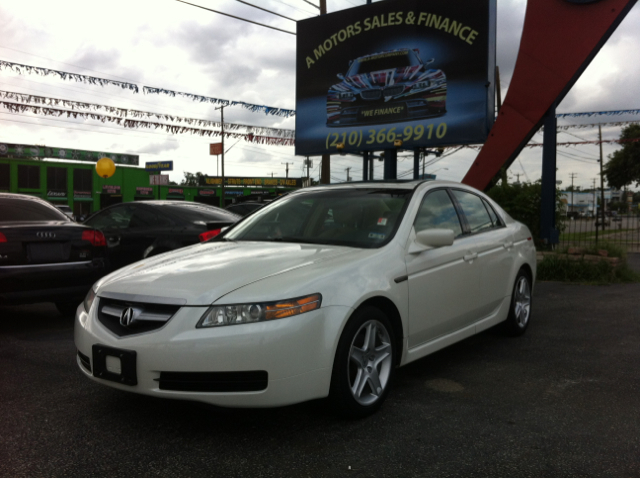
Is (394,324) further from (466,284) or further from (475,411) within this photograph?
(466,284)

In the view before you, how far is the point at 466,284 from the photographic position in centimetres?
452

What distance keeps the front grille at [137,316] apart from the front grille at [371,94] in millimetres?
12155

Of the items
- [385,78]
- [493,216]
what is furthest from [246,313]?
[385,78]

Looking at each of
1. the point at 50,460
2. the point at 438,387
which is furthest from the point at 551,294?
the point at 50,460

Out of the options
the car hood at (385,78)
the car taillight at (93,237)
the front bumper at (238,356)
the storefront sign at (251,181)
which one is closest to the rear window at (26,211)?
the car taillight at (93,237)

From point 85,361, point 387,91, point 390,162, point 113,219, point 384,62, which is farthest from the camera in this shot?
point 390,162

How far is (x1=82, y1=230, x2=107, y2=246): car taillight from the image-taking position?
20.7 ft

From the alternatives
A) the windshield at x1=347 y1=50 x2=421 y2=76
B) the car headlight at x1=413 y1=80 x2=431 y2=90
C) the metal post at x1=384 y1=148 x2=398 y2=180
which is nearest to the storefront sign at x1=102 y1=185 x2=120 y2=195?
the windshield at x1=347 y1=50 x2=421 y2=76

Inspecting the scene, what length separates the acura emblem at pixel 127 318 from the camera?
3.17m

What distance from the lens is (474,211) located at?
516 cm

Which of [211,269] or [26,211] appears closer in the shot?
[211,269]

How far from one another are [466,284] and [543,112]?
321 inches

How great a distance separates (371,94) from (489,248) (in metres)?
10.4

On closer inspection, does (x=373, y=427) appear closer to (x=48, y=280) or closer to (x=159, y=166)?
(x=48, y=280)
